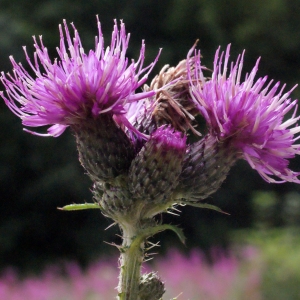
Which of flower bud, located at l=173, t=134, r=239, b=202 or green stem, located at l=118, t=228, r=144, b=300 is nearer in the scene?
green stem, located at l=118, t=228, r=144, b=300

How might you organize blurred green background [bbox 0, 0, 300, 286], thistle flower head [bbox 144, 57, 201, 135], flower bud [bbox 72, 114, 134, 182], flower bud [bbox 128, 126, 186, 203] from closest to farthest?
flower bud [bbox 128, 126, 186, 203]
flower bud [bbox 72, 114, 134, 182]
thistle flower head [bbox 144, 57, 201, 135]
blurred green background [bbox 0, 0, 300, 286]

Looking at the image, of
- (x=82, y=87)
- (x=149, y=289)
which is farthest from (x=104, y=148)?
(x=149, y=289)

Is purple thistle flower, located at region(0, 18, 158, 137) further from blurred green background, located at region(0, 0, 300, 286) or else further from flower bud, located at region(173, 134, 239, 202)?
blurred green background, located at region(0, 0, 300, 286)

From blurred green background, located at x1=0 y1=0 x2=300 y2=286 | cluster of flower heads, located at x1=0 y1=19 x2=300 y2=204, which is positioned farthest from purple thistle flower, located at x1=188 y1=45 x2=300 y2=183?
blurred green background, located at x1=0 y1=0 x2=300 y2=286

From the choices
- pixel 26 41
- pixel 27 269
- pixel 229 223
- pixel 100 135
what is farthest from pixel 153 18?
pixel 100 135

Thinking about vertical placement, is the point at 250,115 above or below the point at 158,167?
above

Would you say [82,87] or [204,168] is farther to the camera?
[204,168]

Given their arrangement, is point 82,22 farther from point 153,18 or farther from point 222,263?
point 222,263

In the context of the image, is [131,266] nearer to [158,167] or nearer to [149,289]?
[149,289]
